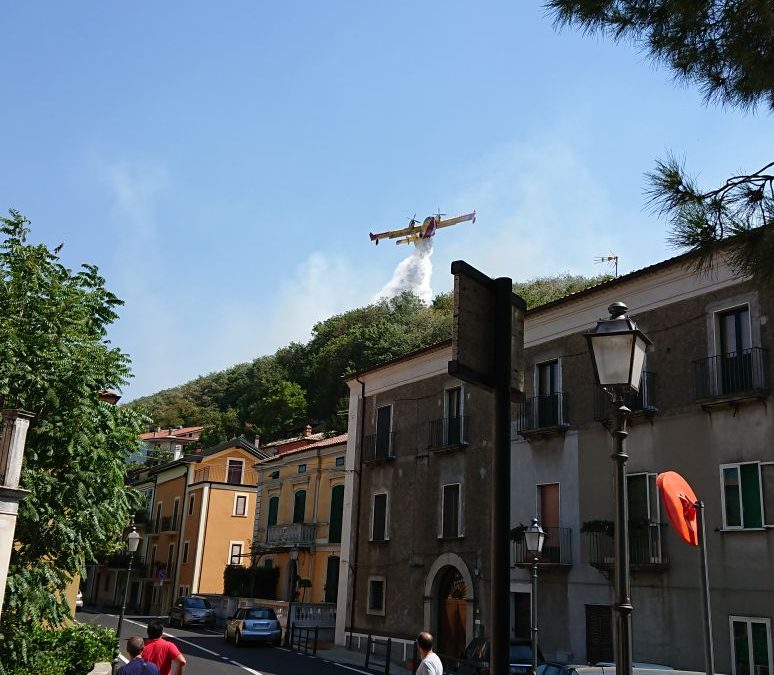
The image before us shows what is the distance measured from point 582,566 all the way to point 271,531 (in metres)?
22.6

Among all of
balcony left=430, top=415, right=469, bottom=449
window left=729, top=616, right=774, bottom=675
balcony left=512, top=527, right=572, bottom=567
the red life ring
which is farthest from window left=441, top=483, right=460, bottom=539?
the red life ring

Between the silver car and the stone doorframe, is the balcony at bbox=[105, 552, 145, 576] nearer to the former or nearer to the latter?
the silver car

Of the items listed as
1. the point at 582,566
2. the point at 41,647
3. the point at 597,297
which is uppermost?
the point at 597,297

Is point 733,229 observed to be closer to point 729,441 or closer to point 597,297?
point 729,441

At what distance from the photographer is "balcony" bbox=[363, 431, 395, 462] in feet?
93.0

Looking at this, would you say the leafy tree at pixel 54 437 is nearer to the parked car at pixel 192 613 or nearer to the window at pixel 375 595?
the window at pixel 375 595

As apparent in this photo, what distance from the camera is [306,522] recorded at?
37625 mm

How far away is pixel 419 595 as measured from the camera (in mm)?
25500

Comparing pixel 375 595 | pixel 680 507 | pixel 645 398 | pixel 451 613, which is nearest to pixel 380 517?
pixel 375 595

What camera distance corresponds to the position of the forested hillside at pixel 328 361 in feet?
222

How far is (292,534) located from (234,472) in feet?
50.8

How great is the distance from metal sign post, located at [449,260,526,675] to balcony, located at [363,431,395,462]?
2399cm

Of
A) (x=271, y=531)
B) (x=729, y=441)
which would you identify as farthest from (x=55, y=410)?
(x=271, y=531)

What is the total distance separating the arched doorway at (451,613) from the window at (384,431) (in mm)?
5024
